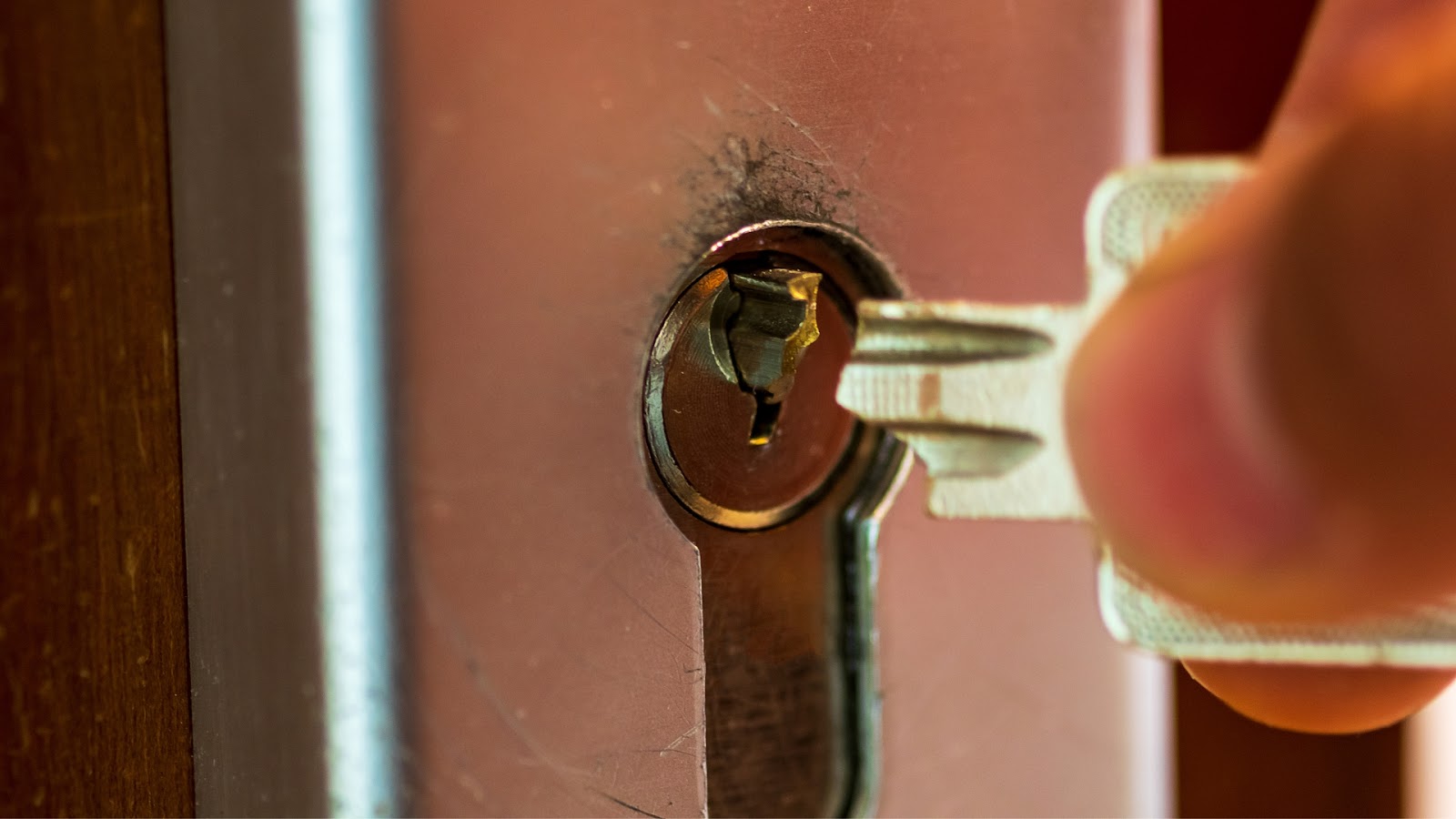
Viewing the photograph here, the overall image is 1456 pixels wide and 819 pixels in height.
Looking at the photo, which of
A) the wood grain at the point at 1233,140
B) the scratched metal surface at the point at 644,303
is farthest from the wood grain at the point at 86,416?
the wood grain at the point at 1233,140

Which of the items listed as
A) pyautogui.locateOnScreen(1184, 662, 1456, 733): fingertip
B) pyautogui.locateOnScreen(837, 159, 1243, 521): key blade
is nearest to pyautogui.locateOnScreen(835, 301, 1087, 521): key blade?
pyautogui.locateOnScreen(837, 159, 1243, 521): key blade

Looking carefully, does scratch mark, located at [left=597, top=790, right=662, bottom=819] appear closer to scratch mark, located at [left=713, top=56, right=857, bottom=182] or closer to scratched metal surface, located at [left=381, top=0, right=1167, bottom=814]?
scratched metal surface, located at [left=381, top=0, right=1167, bottom=814]

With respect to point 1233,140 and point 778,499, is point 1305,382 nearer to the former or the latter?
point 778,499

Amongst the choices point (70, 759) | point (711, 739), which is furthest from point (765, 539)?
point (70, 759)

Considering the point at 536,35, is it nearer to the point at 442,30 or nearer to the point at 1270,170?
the point at 442,30

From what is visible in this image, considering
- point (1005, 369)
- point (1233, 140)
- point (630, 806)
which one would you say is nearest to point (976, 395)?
point (1005, 369)
